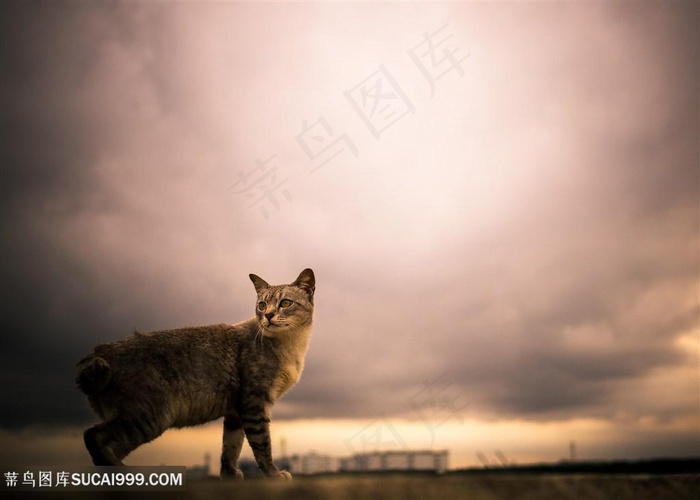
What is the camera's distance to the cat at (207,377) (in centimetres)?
716

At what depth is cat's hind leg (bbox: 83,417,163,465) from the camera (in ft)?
21.6

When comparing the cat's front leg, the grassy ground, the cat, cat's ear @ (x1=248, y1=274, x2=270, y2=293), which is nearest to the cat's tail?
the cat

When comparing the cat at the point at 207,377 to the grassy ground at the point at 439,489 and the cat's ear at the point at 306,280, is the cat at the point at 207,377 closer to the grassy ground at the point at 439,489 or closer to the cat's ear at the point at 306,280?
the cat's ear at the point at 306,280

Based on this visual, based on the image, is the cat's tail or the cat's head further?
the cat's head

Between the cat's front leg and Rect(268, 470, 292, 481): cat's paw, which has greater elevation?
the cat's front leg

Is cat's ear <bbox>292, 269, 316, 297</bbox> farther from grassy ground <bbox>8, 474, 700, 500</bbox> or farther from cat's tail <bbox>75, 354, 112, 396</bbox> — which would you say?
grassy ground <bbox>8, 474, 700, 500</bbox>

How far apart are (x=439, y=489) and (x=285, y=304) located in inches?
291

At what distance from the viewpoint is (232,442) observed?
8773 millimetres

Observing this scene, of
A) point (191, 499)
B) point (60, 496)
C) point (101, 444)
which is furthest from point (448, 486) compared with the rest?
point (101, 444)

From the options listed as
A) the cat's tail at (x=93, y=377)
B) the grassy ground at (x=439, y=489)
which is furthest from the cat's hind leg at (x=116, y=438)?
the grassy ground at (x=439, y=489)

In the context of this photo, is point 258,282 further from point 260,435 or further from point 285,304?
point 260,435

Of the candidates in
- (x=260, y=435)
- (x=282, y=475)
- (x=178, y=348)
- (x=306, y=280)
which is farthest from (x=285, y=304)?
(x=282, y=475)

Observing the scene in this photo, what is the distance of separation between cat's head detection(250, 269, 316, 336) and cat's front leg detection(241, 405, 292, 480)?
129 centimetres

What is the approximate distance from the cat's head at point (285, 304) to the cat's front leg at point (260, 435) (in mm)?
1295
